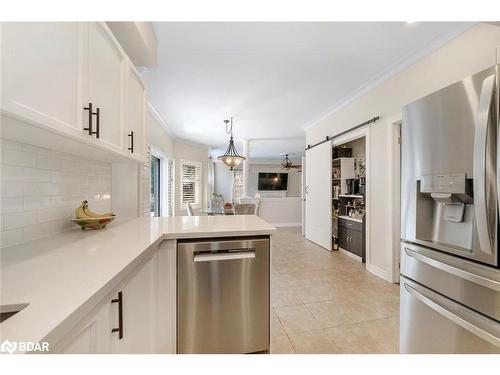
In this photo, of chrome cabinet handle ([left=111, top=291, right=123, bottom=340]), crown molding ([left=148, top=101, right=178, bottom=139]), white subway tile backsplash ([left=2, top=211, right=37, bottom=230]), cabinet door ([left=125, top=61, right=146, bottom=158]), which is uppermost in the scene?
crown molding ([left=148, top=101, right=178, bottom=139])

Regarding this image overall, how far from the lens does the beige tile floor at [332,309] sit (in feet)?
5.34

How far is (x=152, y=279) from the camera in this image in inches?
48.1

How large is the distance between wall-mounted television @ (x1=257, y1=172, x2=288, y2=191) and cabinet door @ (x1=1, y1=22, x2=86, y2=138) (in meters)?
8.87

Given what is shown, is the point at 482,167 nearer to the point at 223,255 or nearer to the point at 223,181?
the point at 223,255

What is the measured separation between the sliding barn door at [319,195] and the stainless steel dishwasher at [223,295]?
9.56 feet

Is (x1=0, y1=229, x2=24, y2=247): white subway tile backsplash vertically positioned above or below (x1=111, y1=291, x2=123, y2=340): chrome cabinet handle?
above

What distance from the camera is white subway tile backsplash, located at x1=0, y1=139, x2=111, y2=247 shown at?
106 cm

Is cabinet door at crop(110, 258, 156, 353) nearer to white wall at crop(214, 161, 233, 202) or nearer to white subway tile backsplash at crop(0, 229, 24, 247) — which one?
white subway tile backsplash at crop(0, 229, 24, 247)

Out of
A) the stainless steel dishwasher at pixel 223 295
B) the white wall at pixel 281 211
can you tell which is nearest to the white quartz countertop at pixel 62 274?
the stainless steel dishwasher at pixel 223 295

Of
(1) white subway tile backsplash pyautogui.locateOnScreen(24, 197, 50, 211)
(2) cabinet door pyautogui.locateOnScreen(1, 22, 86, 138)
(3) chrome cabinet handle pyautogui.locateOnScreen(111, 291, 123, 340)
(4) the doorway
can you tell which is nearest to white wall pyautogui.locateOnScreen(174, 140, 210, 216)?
(4) the doorway

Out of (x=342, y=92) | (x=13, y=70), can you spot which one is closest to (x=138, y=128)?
(x=13, y=70)

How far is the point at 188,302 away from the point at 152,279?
0.91ft

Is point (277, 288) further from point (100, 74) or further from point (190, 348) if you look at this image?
point (100, 74)

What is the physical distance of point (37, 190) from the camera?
4.01 feet
